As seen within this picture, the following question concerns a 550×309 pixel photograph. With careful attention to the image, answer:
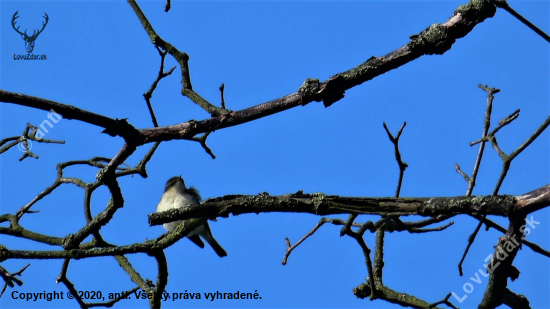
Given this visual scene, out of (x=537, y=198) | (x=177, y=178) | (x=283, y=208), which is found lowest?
(x=537, y=198)

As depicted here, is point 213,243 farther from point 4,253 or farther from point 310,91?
point 310,91

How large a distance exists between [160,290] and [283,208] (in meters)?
1.62

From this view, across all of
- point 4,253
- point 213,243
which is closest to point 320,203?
point 4,253

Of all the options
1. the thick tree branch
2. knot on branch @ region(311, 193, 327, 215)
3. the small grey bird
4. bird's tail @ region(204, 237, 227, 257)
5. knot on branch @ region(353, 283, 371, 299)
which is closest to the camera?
the thick tree branch

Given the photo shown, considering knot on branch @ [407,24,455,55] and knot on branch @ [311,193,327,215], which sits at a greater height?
knot on branch @ [407,24,455,55]

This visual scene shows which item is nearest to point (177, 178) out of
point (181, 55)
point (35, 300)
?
point (35, 300)

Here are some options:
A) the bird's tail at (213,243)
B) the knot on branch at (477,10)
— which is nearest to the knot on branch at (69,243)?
the knot on branch at (477,10)

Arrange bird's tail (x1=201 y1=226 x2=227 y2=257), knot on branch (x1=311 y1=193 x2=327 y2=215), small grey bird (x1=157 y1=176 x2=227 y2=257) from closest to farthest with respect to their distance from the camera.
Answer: knot on branch (x1=311 y1=193 x2=327 y2=215), small grey bird (x1=157 y1=176 x2=227 y2=257), bird's tail (x1=201 y1=226 x2=227 y2=257)

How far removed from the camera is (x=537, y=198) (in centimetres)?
277

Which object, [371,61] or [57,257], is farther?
[57,257]

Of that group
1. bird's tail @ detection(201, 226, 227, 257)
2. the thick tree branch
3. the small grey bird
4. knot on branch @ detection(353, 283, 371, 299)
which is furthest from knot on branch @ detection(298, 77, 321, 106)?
bird's tail @ detection(201, 226, 227, 257)

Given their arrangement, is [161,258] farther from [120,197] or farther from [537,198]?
[537,198]

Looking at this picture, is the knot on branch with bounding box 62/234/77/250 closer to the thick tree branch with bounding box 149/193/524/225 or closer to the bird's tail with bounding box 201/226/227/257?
the thick tree branch with bounding box 149/193/524/225

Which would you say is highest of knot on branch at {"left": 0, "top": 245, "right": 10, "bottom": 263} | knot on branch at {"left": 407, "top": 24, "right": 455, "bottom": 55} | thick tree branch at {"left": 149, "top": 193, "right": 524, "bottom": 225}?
knot on branch at {"left": 407, "top": 24, "right": 455, "bottom": 55}
